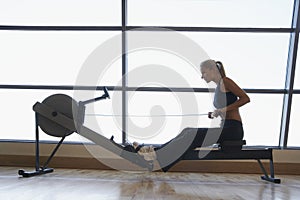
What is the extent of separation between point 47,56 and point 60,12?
0.59 m

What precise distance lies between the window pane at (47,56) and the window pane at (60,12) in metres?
0.14

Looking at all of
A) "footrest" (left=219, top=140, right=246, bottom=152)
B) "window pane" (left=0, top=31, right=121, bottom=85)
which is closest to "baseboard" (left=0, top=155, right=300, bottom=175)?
"footrest" (left=219, top=140, right=246, bottom=152)

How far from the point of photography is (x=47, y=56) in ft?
12.2

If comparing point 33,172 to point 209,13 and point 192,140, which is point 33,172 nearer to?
point 192,140

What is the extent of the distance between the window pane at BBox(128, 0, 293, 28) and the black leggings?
1.45 m

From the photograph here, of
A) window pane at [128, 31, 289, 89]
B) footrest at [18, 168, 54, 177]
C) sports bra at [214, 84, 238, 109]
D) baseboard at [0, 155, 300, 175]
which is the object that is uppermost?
window pane at [128, 31, 289, 89]

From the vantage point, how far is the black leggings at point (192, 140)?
2719mm

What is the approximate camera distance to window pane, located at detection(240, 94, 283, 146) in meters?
3.61

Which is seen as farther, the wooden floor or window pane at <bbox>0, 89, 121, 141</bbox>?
window pane at <bbox>0, 89, 121, 141</bbox>

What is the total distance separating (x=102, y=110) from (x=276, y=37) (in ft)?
7.84

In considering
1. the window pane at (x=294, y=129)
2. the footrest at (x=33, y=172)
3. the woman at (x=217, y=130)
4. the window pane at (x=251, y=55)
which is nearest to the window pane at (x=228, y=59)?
the window pane at (x=251, y=55)

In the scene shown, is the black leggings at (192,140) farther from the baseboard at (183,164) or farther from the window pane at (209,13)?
the window pane at (209,13)

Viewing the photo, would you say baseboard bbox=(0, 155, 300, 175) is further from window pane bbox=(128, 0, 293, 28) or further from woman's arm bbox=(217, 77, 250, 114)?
window pane bbox=(128, 0, 293, 28)

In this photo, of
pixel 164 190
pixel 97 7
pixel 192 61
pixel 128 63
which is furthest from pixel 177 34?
pixel 164 190
